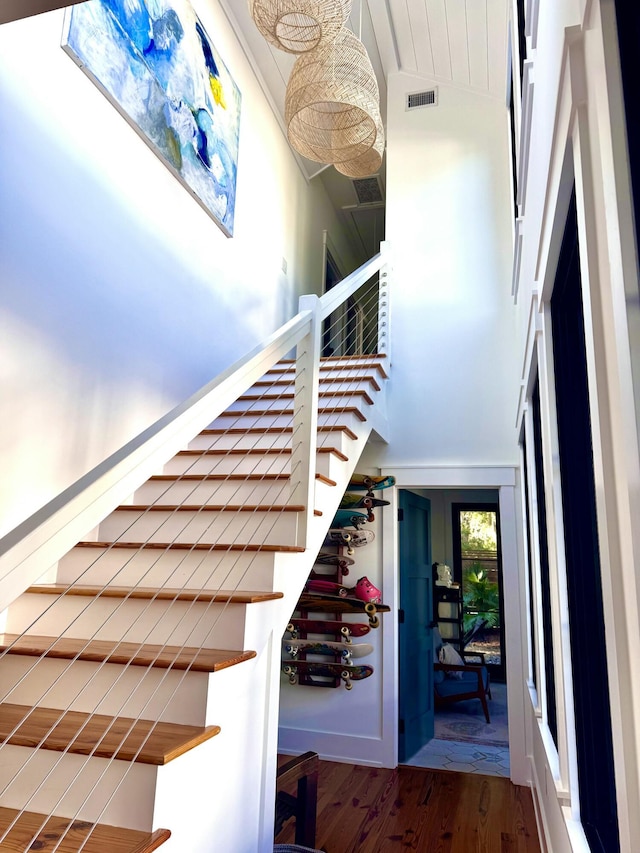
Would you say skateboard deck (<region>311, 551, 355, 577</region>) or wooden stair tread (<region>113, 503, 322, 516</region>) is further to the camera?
skateboard deck (<region>311, 551, 355, 577</region>)

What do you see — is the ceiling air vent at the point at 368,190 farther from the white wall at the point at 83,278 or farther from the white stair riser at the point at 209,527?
the white stair riser at the point at 209,527

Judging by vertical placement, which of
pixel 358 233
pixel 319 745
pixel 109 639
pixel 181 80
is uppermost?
pixel 358 233

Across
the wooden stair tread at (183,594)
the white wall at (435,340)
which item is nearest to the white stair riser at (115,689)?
the wooden stair tread at (183,594)

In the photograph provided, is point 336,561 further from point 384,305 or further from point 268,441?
point 384,305

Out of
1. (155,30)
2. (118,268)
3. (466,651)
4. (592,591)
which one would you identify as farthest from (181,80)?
(466,651)

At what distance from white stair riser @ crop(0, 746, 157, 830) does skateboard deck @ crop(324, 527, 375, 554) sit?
2.87m

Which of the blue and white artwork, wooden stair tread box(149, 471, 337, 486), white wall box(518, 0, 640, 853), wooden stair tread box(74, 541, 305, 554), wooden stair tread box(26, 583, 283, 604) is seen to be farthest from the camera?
the blue and white artwork

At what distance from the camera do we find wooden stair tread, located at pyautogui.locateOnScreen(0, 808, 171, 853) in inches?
51.8

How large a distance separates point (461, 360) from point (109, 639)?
11.6ft

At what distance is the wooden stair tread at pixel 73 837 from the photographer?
1314mm

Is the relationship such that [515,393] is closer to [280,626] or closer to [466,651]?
[280,626]

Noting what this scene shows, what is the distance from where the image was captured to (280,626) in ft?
7.07

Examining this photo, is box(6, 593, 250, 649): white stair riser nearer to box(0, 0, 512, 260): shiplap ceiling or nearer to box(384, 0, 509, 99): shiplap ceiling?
box(0, 0, 512, 260): shiplap ceiling

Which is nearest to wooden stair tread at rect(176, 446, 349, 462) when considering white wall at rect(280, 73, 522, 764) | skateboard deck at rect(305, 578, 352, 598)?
skateboard deck at rect(305, 578, 352, 598)
